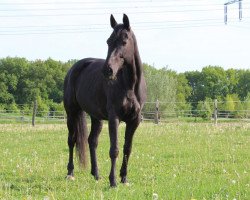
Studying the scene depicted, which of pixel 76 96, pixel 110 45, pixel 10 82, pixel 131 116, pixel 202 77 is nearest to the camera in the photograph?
pixel 110 45

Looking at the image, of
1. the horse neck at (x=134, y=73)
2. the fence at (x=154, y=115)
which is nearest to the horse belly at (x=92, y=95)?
the horse neck at (x=134, y=73)

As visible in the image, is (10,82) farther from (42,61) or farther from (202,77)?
(202,77)

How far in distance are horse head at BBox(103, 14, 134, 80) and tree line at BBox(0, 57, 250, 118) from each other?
1789 inches

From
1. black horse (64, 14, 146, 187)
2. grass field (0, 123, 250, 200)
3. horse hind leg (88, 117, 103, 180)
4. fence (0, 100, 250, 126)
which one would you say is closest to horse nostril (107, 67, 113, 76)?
black horse (64, 14, 146, 187)

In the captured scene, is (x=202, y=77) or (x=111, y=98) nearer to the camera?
(x=111, y=98)

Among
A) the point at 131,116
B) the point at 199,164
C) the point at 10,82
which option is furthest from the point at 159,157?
the point at 10,82

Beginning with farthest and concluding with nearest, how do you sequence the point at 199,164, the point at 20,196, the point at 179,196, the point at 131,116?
1. the point at 199,164
2. the point at 131,116
3. the point at 20,196
4. the point at 179,196

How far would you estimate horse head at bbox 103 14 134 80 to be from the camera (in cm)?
583

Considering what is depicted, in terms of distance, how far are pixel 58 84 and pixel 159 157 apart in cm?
7999

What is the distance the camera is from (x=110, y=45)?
6.13m

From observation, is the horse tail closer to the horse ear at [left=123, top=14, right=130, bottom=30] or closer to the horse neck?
the horse neck

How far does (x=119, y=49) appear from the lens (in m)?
6.11

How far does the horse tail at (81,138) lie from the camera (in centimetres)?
812

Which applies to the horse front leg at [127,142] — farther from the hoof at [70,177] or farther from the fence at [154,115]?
the fence at [154,115]
